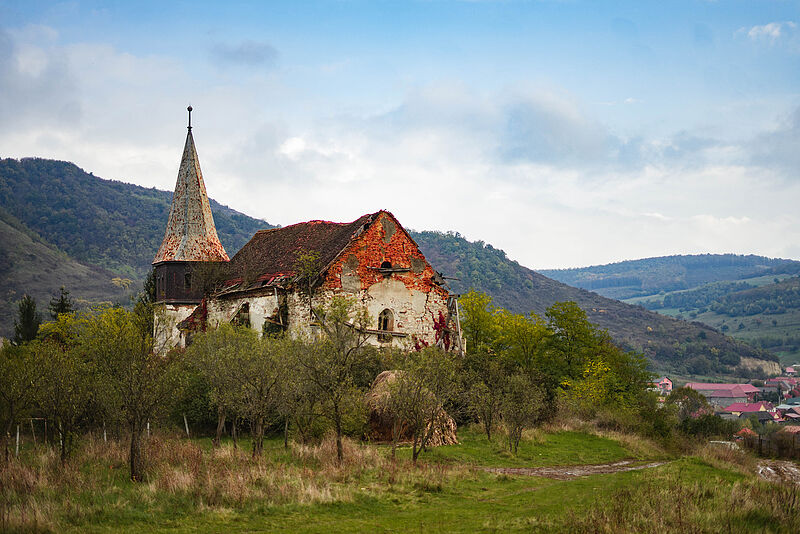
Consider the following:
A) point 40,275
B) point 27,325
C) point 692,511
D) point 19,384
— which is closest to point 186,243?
point 27,325

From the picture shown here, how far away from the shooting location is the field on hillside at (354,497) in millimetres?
14586

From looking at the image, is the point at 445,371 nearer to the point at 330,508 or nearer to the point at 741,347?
the point at 330,508

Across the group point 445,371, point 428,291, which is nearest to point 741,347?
point 428,291

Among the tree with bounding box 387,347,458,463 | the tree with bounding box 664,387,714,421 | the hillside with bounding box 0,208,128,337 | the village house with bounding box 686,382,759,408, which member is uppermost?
the hillside with bounding box 0,208,128,337

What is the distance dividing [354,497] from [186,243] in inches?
1565

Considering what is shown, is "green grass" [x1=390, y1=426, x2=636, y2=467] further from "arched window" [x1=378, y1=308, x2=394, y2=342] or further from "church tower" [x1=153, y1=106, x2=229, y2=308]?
"church tower" [x1=153, y1=106, x2=229, y2=308]

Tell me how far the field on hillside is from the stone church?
17.3 meters

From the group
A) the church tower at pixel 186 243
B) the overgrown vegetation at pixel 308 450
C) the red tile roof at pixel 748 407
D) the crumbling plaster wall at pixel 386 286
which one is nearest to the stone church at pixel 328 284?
the crumbling plaster wall at pixel 386 286

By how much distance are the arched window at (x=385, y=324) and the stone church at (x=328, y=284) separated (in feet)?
0.20

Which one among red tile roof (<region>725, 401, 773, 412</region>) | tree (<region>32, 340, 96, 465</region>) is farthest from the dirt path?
red tile roof (<region>725, 401, 773, 412</region>)

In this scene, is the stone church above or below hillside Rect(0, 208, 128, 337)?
below

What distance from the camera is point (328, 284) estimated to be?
41.2 m

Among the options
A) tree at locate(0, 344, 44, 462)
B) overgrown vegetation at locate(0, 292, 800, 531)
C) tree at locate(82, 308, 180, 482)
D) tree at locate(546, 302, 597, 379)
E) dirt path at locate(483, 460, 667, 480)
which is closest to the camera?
overgrown vegetation at locate(0, 292, 800, 531)

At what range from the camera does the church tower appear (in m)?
53.1
